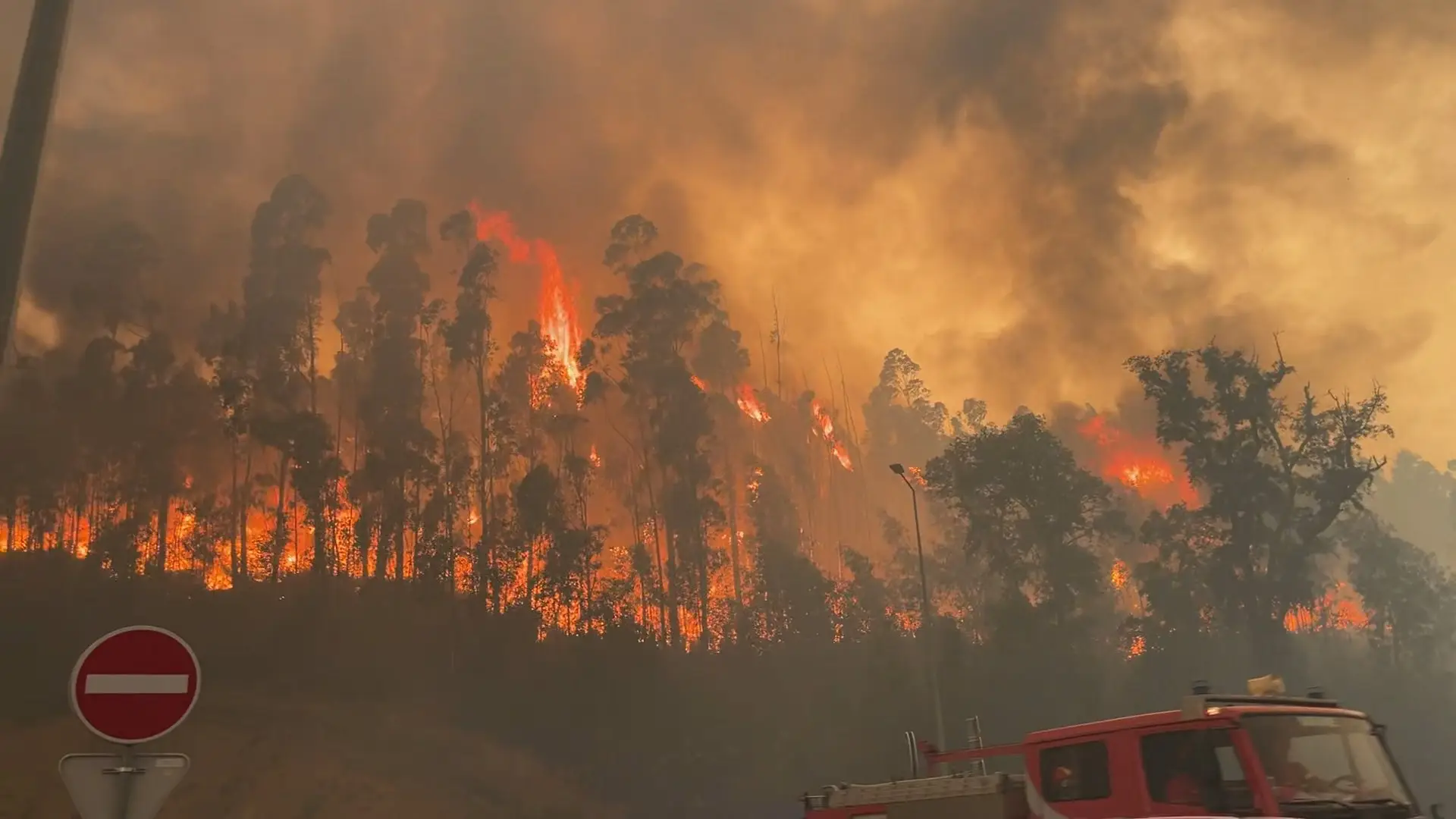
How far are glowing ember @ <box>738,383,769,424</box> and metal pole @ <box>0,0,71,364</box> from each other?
44.0 meters

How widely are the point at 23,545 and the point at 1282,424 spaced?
5521 cm

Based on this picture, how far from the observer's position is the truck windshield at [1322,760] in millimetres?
6762

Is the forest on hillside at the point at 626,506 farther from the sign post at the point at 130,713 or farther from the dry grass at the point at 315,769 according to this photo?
the sign post at the point at 130,713

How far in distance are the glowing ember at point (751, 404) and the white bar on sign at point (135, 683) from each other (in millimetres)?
45235

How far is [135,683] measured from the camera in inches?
162

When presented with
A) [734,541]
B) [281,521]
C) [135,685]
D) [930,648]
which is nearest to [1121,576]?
[734,541]

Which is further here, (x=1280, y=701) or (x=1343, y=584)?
(x=1343, y=584)

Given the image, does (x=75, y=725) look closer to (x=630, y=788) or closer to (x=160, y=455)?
(x=160, y=455)

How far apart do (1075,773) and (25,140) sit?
8.98m

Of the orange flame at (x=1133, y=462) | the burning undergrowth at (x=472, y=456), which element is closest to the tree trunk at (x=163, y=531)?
the burning undergrowth at (x=472, y=456)

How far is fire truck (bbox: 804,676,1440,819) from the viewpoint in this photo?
6730mm

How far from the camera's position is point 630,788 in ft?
105

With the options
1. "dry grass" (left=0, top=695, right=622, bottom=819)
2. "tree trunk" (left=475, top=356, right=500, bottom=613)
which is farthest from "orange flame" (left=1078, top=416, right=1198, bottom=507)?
"dry grass" (left=0, top=695, right=622, bottom=819)

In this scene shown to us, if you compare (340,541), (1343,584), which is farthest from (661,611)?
(1343,584)
